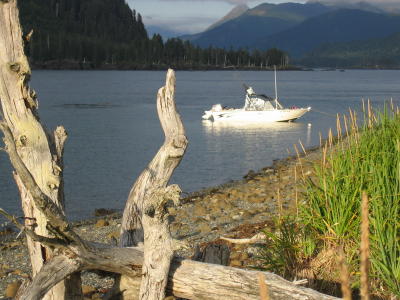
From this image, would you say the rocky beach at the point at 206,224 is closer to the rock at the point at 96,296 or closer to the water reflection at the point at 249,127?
the rock at the point at 96,296

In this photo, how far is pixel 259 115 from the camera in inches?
1806

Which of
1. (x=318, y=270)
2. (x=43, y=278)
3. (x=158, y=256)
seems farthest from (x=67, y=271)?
(x=318, y=270)

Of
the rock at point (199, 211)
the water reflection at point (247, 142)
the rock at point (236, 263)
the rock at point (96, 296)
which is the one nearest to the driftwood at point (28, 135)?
the rock at point (96, 296)

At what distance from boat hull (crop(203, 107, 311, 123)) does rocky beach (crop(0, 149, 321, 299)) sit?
2438cm

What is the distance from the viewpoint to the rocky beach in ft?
29.6

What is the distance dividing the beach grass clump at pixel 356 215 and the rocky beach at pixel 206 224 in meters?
0.34

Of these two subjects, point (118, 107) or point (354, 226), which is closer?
point (354, 226)

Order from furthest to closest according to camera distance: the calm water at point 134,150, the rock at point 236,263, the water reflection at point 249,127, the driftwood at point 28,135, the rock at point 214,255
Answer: the water reflection at point 249,127
the calm water at point 134,150
the rock at point 236,263
the rock at point 214,255
the driftwood at point 28,135

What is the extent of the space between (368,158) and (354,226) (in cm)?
106

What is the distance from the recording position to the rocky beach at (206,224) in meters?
9.02

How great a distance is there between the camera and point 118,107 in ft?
213

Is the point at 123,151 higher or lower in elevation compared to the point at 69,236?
lower

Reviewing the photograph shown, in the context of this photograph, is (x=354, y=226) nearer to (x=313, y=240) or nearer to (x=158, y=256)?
(x=313, y=240)

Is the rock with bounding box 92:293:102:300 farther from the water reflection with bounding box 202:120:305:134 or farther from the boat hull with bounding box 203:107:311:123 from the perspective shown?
the boat hull with bounding box 203:107:311:123
